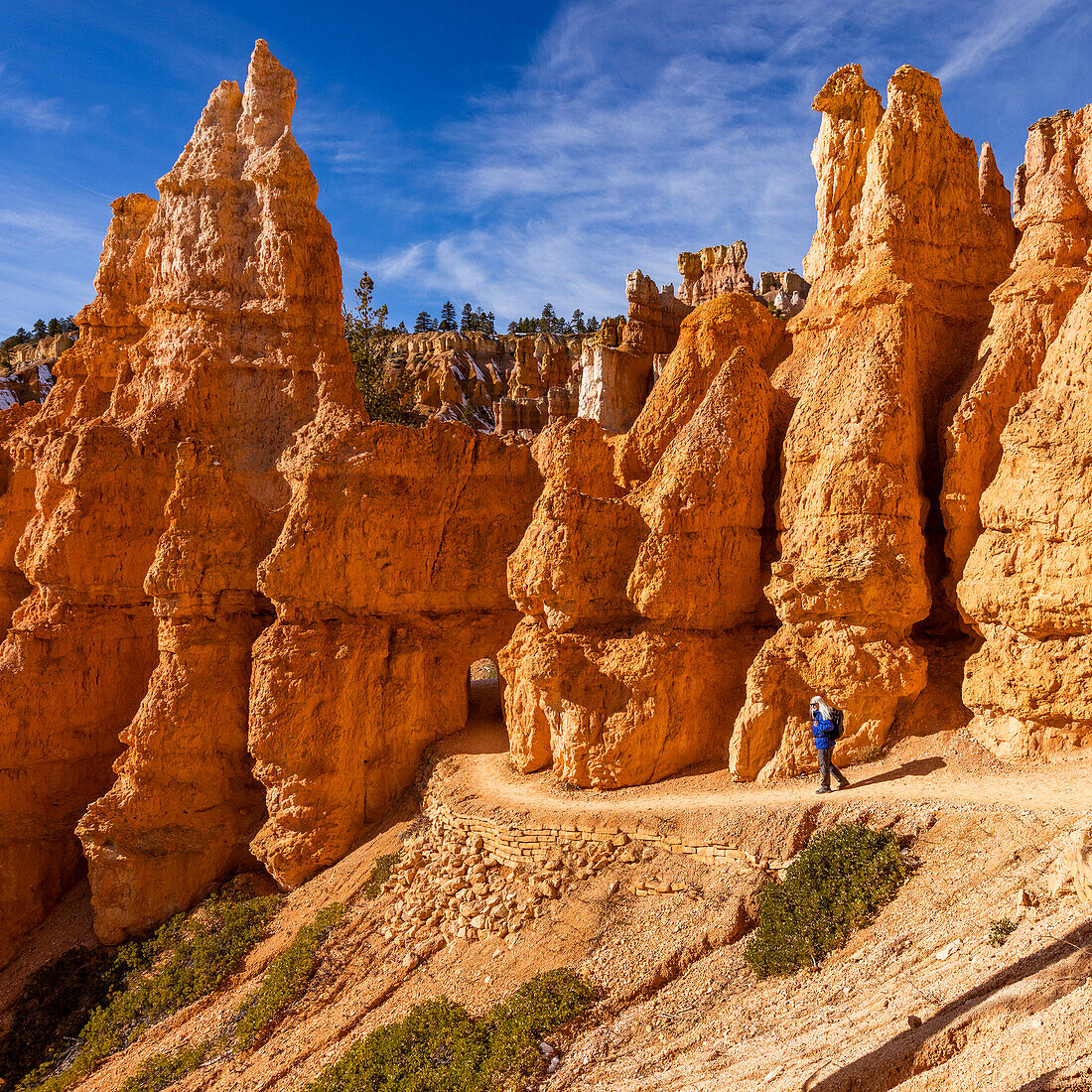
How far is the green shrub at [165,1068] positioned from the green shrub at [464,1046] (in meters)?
3.51

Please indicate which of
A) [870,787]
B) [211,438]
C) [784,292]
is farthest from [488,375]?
[870,787]

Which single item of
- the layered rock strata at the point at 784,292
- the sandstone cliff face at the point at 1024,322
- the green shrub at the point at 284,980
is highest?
the layered rock strata at the point at 784,292

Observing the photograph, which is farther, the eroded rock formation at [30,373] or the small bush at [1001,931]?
the eroded rock formation at [30,373]

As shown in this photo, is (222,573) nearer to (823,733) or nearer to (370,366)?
(823,733)

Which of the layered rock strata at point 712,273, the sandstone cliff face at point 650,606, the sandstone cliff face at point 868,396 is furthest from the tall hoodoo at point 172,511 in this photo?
the layered rock strata at point 712,273

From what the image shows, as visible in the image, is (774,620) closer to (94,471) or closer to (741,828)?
(741,828)

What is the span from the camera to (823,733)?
12117mm

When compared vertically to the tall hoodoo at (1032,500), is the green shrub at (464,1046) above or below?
below

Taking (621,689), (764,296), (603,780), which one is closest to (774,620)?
(621,689)

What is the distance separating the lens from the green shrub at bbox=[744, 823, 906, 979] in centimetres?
960

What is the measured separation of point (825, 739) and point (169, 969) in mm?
13750

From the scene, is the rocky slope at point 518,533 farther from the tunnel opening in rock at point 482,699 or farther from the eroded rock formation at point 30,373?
the eroded rock formation at point 30,373

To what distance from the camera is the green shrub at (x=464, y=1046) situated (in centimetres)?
1005

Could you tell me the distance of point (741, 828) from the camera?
1167cm
